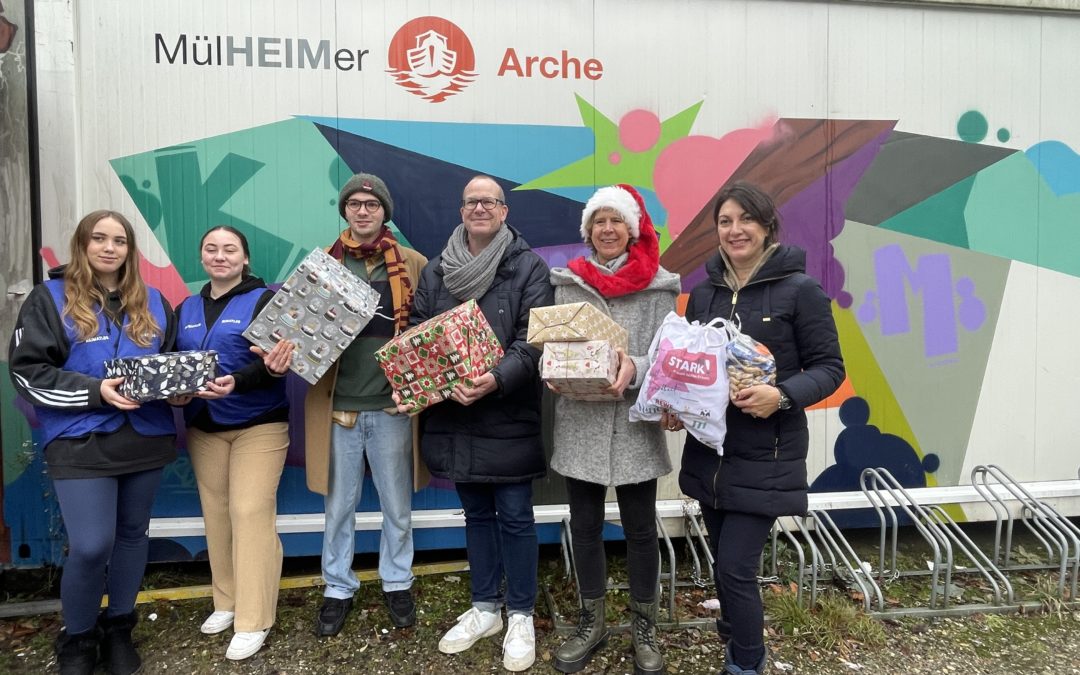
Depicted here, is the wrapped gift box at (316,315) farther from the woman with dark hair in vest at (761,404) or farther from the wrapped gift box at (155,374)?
the woman with dark hair in vest at (761,404)

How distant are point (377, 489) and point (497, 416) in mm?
802

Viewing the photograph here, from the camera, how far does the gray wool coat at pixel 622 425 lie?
253 centimetres

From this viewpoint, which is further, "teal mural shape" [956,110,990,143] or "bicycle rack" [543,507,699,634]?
"teal mural shape" [956,110,990,143]

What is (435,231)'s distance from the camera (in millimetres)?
3627

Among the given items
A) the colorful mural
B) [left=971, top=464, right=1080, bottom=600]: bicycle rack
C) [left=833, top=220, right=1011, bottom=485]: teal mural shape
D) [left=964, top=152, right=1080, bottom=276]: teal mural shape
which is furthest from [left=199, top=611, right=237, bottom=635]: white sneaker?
[left=964, top=152, right=1080, bottom=276]: teal mural shape

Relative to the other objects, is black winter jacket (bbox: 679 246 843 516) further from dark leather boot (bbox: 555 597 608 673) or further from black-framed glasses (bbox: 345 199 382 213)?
black-framed glasses (bbox: 345 199 382 213)

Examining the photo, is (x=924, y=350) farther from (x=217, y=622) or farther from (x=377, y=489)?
(x=217, y=622)

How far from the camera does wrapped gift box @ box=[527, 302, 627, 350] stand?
92.2 inches

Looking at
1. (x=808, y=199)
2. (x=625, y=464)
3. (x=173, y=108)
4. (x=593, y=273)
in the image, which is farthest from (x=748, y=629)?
(x=173, y=108)

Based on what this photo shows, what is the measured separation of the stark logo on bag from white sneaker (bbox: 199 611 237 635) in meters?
2.53

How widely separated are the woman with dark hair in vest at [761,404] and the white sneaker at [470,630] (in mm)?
1175

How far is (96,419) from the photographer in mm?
2453

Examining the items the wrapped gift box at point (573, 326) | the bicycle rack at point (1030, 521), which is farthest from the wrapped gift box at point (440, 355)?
the bicycle rack at point (1030, 521)

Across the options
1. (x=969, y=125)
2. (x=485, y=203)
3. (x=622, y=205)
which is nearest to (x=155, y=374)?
(x=485, y=203)
